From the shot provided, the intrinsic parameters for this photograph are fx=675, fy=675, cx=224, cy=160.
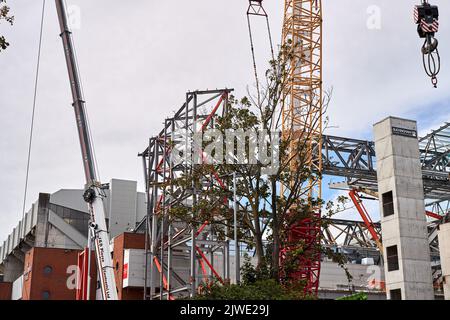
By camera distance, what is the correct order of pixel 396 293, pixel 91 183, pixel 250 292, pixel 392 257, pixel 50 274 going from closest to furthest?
pixel 250 292 < pixel 91 183 < pixel 396 293 < pixel 392 257 < pixel 50 274

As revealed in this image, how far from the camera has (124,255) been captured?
58375 mm

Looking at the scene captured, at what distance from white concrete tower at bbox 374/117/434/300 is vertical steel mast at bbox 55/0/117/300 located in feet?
62.6

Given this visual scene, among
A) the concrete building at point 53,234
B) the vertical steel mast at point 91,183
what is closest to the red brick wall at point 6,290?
the concrete building at point 53,234

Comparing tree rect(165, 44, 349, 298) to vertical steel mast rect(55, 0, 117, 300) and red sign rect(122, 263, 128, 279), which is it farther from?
red sign rect(122, 263, 128, 279)

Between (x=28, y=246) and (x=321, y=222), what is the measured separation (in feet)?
203

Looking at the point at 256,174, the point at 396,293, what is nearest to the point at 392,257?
the point at 396,293

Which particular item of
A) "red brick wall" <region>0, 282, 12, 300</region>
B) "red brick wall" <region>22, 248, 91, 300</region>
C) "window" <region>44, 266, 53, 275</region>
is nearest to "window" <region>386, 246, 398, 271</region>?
"red brick wall" <region>22, 248, 91, 300</region>

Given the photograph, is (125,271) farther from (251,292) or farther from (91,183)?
(251,292)

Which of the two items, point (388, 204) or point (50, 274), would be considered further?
point (50, 274)

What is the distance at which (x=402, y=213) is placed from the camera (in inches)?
1790

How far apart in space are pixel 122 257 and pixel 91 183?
2156 cm

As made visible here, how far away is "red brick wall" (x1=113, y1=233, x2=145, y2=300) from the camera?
5862cm

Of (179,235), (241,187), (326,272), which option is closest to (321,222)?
(241,187)

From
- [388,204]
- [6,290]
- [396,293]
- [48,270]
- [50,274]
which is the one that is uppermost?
[388,204]
